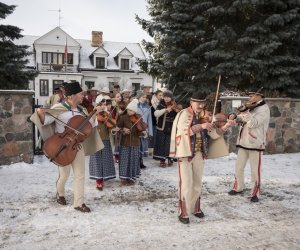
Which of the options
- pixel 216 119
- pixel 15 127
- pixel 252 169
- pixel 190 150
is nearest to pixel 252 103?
pixel 252 169

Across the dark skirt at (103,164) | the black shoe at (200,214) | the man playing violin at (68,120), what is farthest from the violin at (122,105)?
the black shoe at (200,214)

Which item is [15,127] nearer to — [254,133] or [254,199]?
[254,133]

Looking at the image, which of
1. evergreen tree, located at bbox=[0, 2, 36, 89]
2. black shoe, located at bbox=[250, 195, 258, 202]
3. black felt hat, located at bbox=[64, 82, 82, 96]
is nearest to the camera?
black felt hat, located at bbox=[64, 82, 82, 96]

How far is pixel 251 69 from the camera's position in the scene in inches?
497

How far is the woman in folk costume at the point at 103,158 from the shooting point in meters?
6.70

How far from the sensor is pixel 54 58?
116 ft

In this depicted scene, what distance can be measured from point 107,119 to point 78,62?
99.9 feet

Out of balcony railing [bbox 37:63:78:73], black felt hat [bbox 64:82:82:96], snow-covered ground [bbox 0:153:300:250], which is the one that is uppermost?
balcony railing [bbox 37:63:78:73]

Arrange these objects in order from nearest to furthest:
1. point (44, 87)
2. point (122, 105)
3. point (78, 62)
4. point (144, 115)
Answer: point (122, 105), point (144, 115), point (44, 87), point (78, 62)

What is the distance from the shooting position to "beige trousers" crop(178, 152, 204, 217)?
5.07 meters

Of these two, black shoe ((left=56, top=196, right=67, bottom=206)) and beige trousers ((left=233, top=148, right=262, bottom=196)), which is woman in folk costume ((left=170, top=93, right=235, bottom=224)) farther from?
black shoe ((left=56, top=196, right=67, bottom=206))

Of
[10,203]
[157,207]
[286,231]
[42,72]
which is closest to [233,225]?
[286,231]

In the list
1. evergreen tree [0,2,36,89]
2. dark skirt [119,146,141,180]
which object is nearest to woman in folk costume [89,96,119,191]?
dark skirt [119,146,141,180]

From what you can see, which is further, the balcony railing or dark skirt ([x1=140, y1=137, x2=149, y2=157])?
the balcony railing
